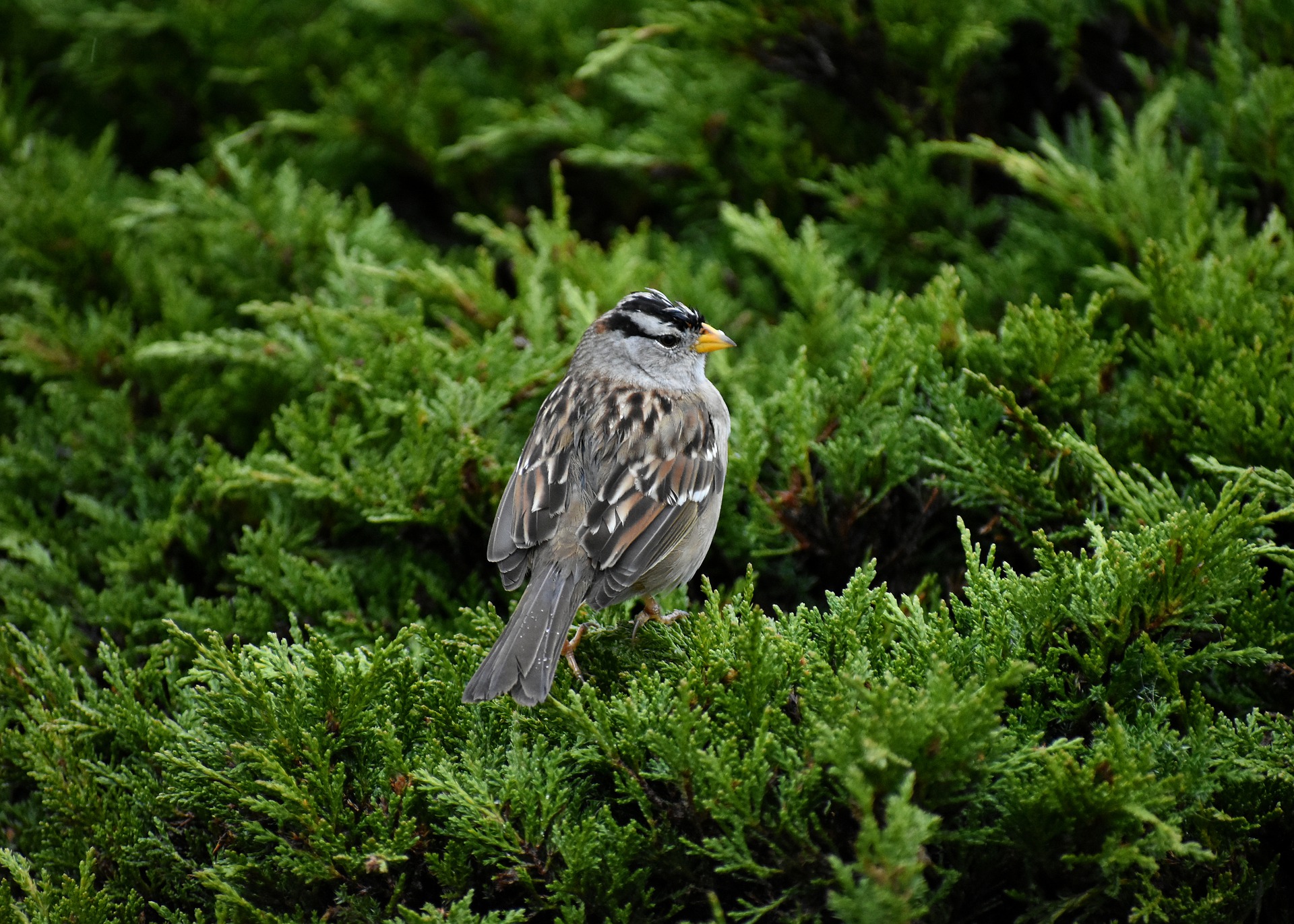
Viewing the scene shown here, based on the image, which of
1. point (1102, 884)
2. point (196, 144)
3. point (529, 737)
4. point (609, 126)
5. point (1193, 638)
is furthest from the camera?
point (196, 144)

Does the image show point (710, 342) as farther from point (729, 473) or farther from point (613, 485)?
point (613, 485)

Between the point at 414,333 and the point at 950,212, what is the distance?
2.37 meters

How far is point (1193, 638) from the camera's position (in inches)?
113

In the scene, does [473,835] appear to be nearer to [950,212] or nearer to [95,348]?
[95,348]

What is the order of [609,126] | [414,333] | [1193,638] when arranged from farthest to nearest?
[609,126] < [414,333] < [1193,638]

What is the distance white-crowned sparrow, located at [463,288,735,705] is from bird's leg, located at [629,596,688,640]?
1 cm

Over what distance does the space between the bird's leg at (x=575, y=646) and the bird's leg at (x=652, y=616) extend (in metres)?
0.13

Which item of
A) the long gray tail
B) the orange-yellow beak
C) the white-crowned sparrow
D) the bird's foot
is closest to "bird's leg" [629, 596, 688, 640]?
the white-crowned sparrow

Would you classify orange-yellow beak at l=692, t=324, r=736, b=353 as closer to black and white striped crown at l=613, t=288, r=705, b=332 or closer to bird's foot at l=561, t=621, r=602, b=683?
black and white striped crown at l=613, t=288, r=705, b=332

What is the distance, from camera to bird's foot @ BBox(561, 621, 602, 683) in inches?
115

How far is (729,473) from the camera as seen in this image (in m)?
3.60

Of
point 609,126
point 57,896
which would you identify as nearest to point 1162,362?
point 609,126

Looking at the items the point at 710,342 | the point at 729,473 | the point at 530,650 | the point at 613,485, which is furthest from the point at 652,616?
the point at 710,342

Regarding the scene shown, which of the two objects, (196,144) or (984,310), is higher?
(984,310)
